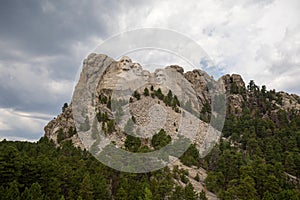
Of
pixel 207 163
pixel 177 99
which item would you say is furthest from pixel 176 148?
pixel 177 99

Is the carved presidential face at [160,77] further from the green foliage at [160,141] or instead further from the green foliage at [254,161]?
the green foliage at [160,141]

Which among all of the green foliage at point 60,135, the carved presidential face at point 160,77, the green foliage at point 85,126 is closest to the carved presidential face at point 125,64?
the carved presidential face at point 160,77

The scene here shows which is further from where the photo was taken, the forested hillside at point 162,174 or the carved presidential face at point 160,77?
the carved presidential face at point 160,77

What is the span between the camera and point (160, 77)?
376ft

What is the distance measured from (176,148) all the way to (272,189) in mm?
24229

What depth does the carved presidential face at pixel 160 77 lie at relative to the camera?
366 ft

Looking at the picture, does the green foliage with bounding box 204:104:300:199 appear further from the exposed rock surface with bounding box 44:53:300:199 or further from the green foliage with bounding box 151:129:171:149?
the green foliage with bounding box 151:129:171:149

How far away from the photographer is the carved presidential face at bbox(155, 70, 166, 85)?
11164 cm

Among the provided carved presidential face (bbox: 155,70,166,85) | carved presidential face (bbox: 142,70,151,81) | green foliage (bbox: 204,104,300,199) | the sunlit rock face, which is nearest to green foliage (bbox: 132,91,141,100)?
the sunlit rock face

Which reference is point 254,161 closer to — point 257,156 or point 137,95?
point 257,156

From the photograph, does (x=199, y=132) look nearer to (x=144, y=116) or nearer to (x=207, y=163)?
(x=144, y=116)

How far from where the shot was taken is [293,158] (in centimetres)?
5634

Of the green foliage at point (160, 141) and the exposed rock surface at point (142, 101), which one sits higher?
the exposed rock surface at point (142, 101)

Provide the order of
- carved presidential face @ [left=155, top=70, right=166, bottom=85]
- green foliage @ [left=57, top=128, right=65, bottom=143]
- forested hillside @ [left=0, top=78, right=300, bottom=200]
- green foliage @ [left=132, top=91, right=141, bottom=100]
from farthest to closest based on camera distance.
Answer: carved presidential face @ [left=155, top=70, right=166, bottom=85]
green foliage @ [left=132, top=91, right=141, bottom=100]
green foliage @ [left=57, top=128, right=65, bottom=143]
forested hillside @ [left=0, top=78, right=300, bottom=200]
